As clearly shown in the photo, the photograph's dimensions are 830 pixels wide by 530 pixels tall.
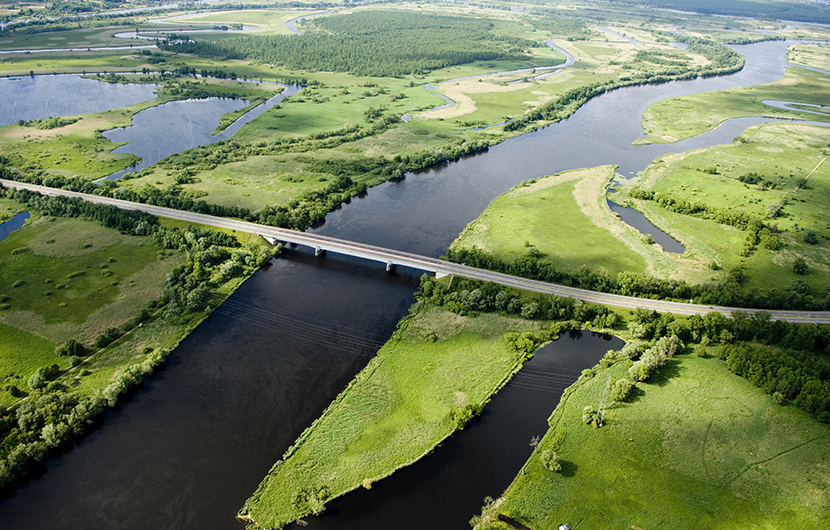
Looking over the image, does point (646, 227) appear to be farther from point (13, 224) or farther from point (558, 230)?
point (13, 224)

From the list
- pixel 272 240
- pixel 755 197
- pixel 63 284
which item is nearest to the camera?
pixel 63 284

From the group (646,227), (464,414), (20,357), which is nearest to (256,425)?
(464,414)

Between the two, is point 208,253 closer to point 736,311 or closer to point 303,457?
point 303,457

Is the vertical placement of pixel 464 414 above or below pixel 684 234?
below

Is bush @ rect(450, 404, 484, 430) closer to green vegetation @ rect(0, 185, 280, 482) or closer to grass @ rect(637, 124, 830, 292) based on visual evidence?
green vegetation @ rect(0, 185, 280, 482)

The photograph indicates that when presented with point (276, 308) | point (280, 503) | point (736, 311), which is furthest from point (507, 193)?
point (280, 503)

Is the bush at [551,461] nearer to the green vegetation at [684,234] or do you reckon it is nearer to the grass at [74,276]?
the green vegetation at [684,234]

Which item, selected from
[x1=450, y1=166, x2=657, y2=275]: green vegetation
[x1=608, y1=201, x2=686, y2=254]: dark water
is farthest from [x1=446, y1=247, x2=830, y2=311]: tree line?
[x1=608, y1=201, x2=686, y2=254]: dark water

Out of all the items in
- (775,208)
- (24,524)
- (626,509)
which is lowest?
(24,524)
